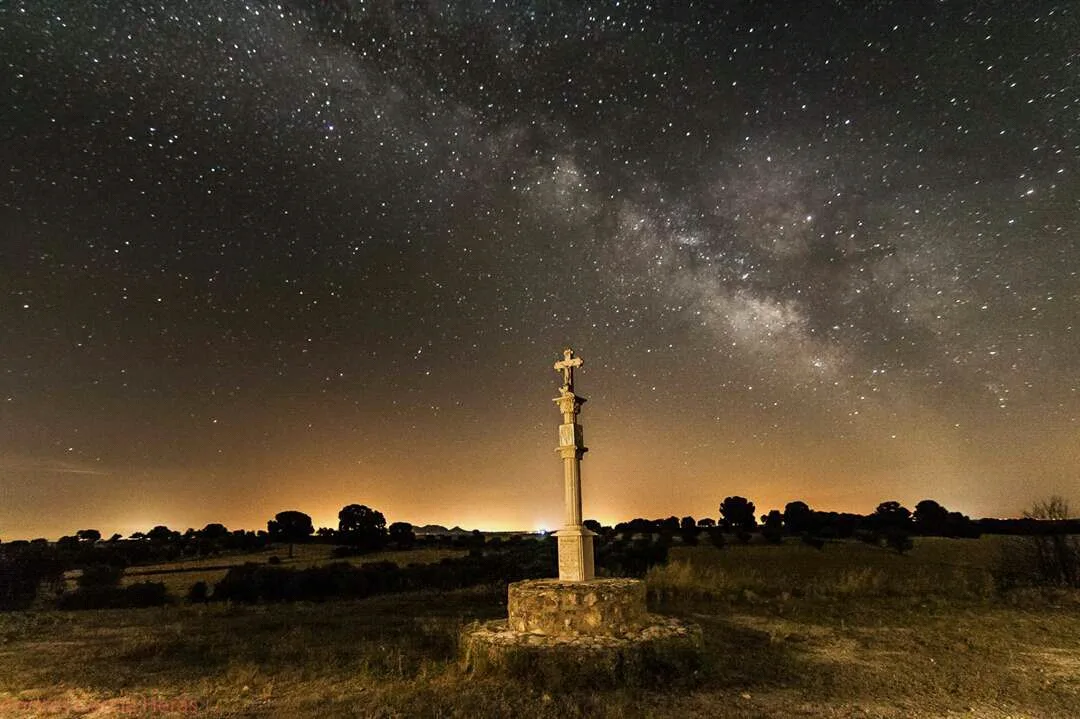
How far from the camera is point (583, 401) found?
1327 centimetres

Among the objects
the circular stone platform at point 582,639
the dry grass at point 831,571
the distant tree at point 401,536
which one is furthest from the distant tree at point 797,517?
the circular stone platform at point 582,639

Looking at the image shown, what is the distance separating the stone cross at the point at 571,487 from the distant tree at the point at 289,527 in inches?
2611

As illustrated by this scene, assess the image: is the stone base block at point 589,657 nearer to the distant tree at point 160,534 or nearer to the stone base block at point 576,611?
the stone base block at point 576,611

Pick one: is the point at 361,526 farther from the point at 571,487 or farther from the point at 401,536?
the point at 571,487

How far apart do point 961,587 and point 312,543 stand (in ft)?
209

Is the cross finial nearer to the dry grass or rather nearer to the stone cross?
the stone cross

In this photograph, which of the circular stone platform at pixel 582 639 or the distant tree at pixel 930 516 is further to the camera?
the distant tree at pixel 930 516

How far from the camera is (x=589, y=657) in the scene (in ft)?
30.9

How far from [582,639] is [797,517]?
248 ft

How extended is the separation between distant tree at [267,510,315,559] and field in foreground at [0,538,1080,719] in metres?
56.2

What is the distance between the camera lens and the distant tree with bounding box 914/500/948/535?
208ft

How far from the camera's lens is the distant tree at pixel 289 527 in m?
71.6

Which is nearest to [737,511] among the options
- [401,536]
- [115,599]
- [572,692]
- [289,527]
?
[401,536]

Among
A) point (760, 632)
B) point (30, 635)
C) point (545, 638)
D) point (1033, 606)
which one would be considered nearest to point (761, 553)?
point (1033, 606)
